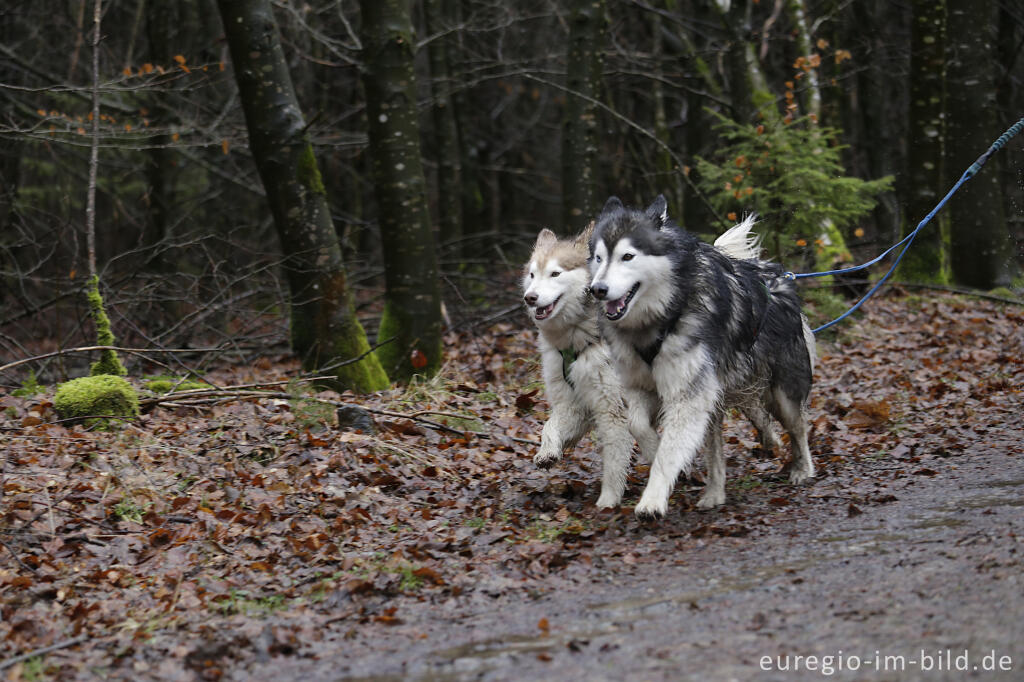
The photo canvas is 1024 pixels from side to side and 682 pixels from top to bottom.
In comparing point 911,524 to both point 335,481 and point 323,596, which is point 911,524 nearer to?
point 323,596

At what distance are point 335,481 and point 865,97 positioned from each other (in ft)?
67.4

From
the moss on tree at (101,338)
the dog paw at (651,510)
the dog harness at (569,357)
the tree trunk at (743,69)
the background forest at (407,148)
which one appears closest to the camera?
the dog paw at (651,510)

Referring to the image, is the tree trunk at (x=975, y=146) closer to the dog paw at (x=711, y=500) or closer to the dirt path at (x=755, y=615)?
the dirt path at (x=755, y=615)

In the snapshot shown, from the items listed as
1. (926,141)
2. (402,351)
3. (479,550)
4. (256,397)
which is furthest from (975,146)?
(479,550)

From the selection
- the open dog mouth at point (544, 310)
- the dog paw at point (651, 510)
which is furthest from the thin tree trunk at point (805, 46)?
the dog paw at point (651, 510)

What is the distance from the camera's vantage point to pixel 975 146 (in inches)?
533

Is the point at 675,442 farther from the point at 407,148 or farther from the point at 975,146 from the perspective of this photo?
the point at 975,146

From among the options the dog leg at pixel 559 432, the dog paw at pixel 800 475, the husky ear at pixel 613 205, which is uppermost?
the husky ear at pixel 613 205

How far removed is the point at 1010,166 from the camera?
22.5 m

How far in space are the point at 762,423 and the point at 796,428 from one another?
490mm

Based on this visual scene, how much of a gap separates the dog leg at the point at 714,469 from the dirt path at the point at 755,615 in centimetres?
74

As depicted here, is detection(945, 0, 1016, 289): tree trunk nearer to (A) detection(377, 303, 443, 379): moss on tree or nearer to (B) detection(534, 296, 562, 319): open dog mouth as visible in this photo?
(A) detection(377, 303, 443, 379): moss on tree

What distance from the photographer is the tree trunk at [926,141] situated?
1373 centimetres

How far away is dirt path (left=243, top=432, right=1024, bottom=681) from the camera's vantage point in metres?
3.34
